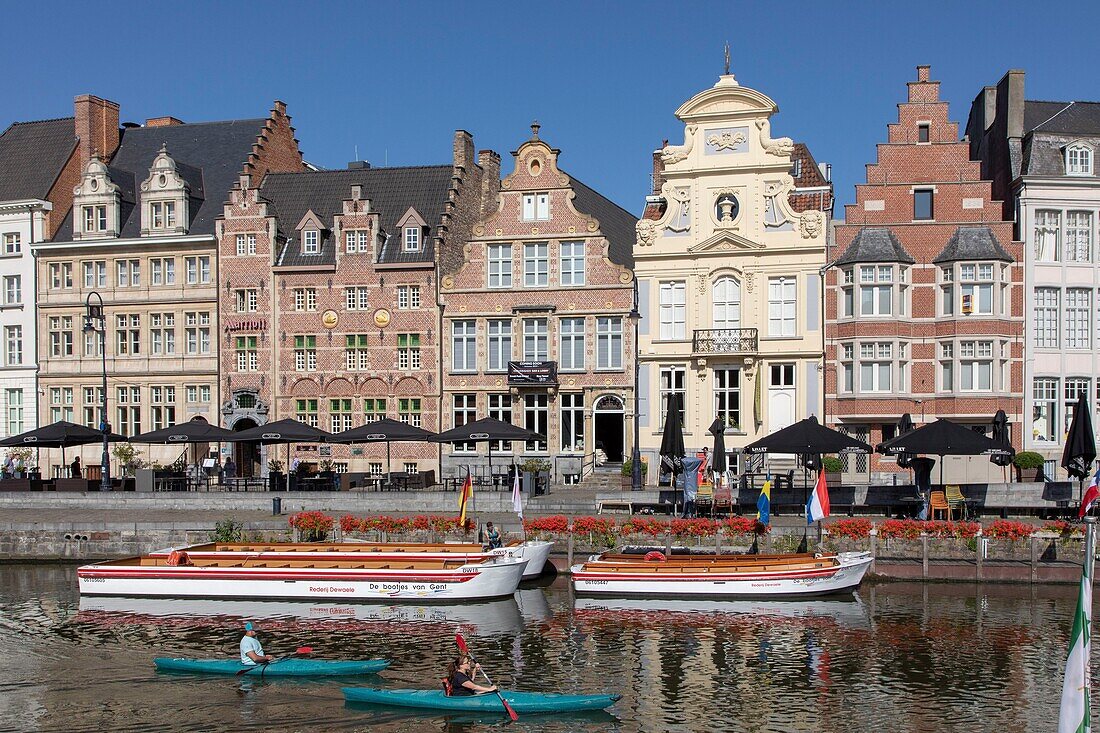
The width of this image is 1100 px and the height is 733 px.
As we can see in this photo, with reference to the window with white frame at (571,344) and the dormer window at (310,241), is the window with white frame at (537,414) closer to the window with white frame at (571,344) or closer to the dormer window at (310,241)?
the window with white frame at (571,344)

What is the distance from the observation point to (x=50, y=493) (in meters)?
38.6

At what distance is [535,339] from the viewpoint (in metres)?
44.8

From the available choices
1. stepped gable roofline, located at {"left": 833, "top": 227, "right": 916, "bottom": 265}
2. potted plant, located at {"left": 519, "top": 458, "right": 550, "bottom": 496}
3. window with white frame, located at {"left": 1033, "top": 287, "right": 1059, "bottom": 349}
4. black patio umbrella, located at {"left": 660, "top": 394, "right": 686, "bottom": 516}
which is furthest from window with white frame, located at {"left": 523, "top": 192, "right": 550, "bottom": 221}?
window with white frame, located at {"left": 1033, "top": 287, "right": 1059, "bottom": 349}

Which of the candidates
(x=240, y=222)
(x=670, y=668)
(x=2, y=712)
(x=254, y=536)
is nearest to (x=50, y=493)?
(x=254, y=536)

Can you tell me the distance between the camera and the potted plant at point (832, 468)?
37656 mm

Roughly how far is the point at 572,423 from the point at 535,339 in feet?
11.6

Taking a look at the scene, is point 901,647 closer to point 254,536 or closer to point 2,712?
point 2,712

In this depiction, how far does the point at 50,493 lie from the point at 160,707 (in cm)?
2164

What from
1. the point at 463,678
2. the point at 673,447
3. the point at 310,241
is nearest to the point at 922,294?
the point at 673,447

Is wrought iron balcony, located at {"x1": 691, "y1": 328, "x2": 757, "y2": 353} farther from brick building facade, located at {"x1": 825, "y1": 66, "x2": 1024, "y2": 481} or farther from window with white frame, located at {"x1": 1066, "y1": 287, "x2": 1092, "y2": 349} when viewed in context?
window with white frame, located at {"x1": 1066, "y1": 287, "x2": 1092, "y2": 349}

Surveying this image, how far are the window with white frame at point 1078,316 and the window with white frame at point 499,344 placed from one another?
2000 cm

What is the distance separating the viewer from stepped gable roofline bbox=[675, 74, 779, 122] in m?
41.1

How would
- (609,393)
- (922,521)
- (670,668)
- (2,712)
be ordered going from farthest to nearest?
1. (609,393)
2. (922,521)
3. (670,668)
4. (2,712)

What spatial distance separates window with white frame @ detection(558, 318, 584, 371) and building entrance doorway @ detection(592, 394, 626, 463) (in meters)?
1.66
